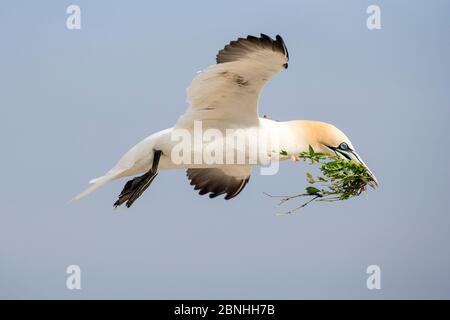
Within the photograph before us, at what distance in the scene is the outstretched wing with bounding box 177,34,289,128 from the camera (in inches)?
324

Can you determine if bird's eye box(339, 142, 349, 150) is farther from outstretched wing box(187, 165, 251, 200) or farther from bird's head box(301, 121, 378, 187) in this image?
outstretched wing box(187, 165, 251, 200)

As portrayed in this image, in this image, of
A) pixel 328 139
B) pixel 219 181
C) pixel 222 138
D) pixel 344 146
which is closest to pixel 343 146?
pixel 344 146

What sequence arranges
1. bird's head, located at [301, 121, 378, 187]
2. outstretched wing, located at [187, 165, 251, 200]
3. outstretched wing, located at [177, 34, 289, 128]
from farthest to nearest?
outstretched wing, located at [187, 165, 251, 200] → bird's head, located at [301, 121, 378, 187] → outstretched wing, located at [177, 34, 289, 128]

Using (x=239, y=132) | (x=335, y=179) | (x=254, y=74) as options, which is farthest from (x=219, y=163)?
(x=335, y=179)

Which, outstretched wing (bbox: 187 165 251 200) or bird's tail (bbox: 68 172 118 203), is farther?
outstretched wing (bbox: 187 165 251 200)

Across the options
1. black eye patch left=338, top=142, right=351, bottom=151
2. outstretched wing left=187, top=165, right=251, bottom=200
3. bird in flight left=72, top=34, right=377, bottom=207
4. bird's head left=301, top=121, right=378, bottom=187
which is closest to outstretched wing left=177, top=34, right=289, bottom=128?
bird in flight left=72, top=34, right=377, bottom=207

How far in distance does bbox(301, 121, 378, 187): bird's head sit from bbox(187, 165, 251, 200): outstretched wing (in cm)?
140

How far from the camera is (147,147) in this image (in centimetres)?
879

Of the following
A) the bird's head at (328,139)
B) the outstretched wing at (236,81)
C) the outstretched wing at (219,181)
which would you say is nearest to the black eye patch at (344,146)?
the bird's head at (328,139)

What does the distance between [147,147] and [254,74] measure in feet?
4.10

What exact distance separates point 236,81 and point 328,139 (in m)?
1.02

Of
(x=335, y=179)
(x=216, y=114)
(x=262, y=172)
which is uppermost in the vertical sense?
(x=216, y=114)

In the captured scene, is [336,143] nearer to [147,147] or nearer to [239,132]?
[239,132]

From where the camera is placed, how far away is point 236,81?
856 cm
